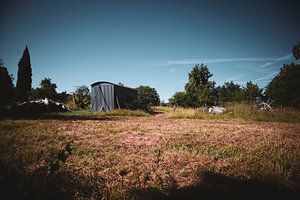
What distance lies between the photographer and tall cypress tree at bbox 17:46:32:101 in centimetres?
3206

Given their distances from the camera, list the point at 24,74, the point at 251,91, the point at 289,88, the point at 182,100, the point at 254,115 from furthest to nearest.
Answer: the point at 182,100
the point at 251,91
the point at 24,74
the point at 289,88
the point at 254,115

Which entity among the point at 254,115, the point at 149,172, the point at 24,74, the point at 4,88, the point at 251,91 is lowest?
the point at 149,172

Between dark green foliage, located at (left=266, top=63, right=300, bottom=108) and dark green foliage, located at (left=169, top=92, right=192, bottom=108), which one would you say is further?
dark green foliage, located at (left=169, top=92, right=192, bottom=108)

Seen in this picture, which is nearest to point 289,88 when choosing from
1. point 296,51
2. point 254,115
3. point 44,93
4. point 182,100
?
point 296,51

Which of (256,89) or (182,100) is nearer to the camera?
(256,89)

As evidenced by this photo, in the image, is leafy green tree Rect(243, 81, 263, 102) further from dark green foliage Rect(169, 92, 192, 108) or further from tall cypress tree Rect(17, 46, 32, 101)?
tall cypress tree Rect(17, 46, 32, 101)

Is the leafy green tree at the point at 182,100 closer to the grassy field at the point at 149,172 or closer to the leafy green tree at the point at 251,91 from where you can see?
the leafy green tree at the point at 251,91

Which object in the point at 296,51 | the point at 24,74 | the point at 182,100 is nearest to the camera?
the point at 296,51

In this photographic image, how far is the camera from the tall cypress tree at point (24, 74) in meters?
32.1

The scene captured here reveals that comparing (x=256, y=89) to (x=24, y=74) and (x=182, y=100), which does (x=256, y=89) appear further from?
(x=24, y=74)

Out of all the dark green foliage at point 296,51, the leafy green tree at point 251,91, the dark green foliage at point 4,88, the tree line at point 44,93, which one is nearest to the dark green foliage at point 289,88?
the dark green foliage at point 296,51

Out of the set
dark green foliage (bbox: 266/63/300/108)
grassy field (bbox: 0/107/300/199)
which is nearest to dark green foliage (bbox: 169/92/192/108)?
dark green foliage (bbox: 266/63/300/108)

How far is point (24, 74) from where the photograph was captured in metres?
32.4

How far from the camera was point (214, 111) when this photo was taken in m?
14.0
